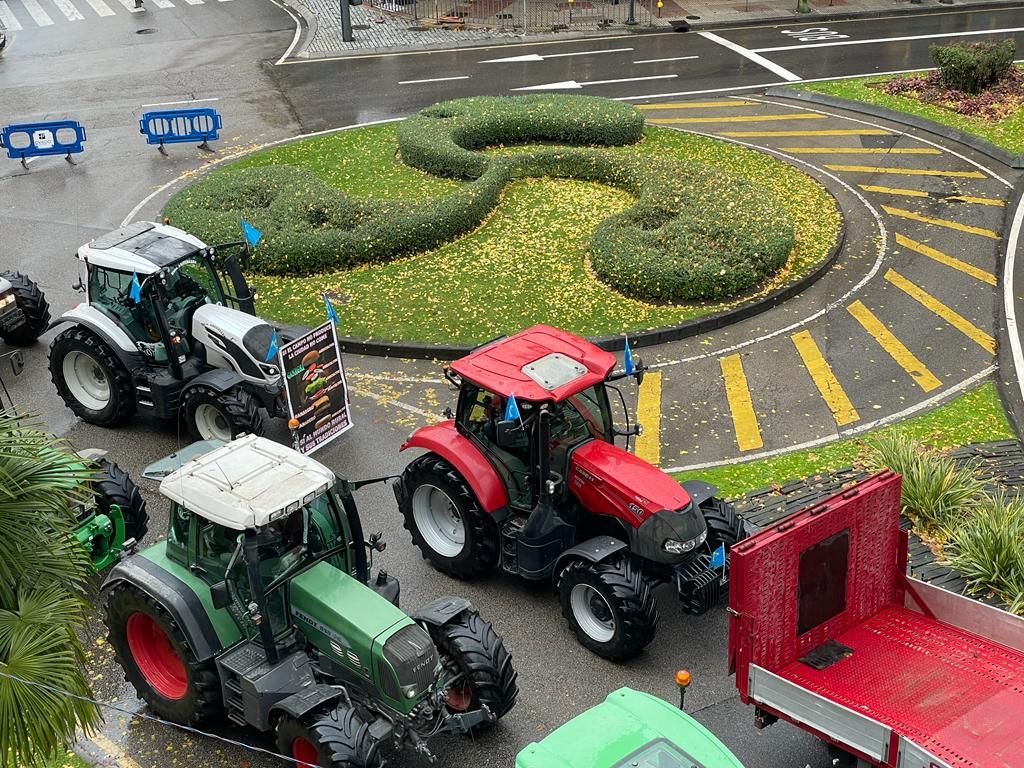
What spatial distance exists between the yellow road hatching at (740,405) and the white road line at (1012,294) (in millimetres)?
3872

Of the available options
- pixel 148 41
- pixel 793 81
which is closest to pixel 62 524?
pixel 793 81

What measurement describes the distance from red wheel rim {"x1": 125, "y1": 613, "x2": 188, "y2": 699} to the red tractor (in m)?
3.11

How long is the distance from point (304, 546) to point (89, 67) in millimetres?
26775

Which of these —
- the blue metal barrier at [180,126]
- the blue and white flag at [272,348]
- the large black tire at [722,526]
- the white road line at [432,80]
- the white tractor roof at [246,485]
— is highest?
the white road line at [432,80]

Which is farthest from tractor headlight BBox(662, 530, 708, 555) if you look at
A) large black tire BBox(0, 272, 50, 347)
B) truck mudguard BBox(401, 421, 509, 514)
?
large black tire BBox(0, 272, 50, 347)

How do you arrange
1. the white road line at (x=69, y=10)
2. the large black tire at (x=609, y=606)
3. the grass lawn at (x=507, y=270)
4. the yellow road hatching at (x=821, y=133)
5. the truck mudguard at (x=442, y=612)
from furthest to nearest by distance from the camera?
1. the white road line at (x=69, y=10)
2. the yellow road hatching at (x=821, y=133)
3. the grass lawn at (x=507, y=270)
4. the large black tire at (x=609, y=606)
5. the truck mudguard at (x=442, y=612)

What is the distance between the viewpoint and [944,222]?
71.6ft

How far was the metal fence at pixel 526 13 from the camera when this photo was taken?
35500mm

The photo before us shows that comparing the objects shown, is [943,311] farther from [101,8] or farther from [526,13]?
[101,8]

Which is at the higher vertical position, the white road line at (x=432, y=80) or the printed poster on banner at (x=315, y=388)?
the white road line at (x=432, y=80)

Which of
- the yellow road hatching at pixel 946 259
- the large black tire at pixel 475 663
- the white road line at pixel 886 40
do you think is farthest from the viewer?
the white road line at pixel 886 40

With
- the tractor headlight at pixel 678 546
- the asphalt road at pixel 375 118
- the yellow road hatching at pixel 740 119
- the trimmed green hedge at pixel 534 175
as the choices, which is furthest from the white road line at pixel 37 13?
the tractor headlight at pixel 678 546

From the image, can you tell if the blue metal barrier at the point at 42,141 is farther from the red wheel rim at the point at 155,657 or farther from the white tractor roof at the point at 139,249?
the red wheel rim at the point at 155,657

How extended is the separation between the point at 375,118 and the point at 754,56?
453 inches
